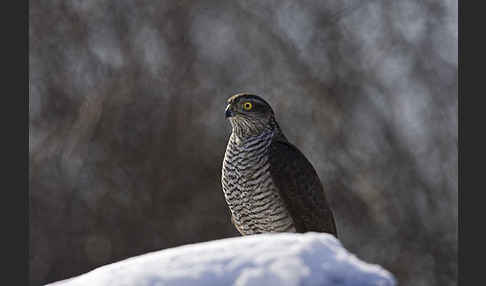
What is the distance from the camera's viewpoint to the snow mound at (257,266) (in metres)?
1.80

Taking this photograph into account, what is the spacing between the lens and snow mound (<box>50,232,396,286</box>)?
5.92ft

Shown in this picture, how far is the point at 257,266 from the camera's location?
1854 mm

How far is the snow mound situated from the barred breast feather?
8.17ft

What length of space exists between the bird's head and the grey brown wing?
6.7 inches

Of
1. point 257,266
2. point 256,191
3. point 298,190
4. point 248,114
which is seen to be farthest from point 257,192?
point 257,266

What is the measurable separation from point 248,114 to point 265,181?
45 cm

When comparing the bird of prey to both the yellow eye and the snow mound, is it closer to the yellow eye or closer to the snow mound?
the yellow eye

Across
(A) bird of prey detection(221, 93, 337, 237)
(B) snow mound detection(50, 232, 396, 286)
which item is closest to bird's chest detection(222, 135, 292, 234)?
(A) bird of prey detection(221, 93, 337, 237)

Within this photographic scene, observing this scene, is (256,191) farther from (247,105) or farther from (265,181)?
(247,105)

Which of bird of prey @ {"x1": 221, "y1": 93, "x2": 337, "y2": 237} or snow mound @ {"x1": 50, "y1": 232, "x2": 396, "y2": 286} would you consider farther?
bird of prey @ {"x1": 221, "y1": 93, "x2": 337, "y2": 237}

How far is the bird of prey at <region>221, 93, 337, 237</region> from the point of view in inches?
177

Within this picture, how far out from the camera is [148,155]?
26.9 ft

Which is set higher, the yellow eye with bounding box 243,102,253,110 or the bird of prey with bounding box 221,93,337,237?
the yellow eye with bounding box 243,102,253,110

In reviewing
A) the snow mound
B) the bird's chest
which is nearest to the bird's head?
the bird's chest
